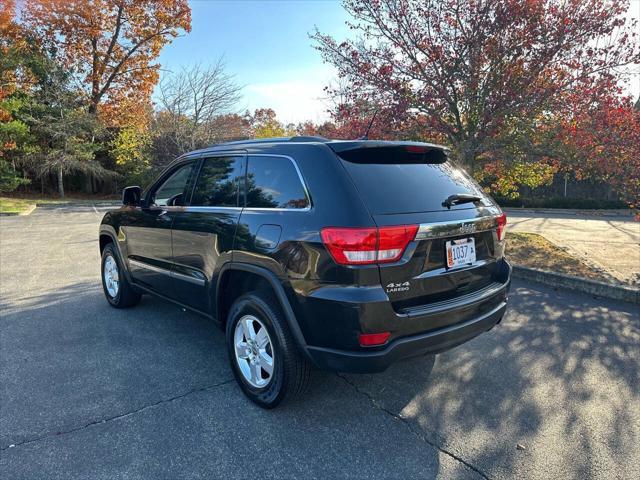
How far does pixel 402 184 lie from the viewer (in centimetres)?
273

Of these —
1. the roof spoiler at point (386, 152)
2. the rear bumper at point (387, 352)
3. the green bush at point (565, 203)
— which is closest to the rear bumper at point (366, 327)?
the rear bumper at point (387, 352)

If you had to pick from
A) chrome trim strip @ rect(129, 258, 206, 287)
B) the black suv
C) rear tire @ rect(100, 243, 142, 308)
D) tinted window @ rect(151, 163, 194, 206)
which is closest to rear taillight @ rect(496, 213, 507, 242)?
the black suv

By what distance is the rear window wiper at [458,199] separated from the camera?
9.23ft

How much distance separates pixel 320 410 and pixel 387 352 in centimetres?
79

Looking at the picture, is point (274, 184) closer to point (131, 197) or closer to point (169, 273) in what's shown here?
point (169, 273)

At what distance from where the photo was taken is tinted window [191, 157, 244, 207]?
3320 millimetres

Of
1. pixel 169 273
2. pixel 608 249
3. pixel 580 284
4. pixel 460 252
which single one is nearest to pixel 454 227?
pixel 460 252

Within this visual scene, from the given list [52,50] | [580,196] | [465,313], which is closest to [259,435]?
[465,313]

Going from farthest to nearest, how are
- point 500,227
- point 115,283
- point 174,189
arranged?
point 115,283 → point 174,189 → point 500,227

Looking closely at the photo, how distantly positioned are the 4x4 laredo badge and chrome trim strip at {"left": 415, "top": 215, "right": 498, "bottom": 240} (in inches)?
11.3

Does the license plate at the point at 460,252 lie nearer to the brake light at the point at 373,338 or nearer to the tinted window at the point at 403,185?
the tinted window at the point at 403,185

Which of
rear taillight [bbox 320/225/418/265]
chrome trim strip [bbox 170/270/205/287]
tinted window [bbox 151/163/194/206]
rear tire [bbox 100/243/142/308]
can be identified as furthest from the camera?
rear tire [bbox 100/243/142/308]

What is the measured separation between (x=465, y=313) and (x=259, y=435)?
155 cm

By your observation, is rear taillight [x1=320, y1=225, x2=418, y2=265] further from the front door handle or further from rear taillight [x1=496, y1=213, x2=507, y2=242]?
the front door handle
